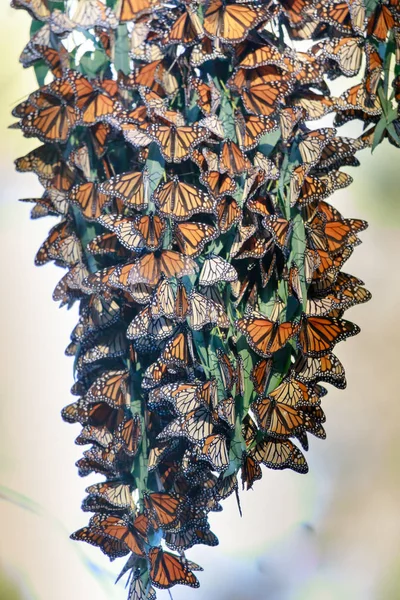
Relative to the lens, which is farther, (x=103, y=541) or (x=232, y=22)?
(x=103, y=541)

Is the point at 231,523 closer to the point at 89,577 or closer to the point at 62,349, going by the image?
the point at 89,577

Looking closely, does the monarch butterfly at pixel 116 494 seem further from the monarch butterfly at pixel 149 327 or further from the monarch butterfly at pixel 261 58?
the monarch butterfly at pixel 261 58

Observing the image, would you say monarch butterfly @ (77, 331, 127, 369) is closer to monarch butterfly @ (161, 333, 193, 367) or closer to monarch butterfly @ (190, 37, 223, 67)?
monarch butterfly @ (161, 333, 193, 367)

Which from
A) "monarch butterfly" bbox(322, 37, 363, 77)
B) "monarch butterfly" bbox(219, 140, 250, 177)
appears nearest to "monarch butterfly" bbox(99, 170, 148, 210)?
"monarch butterfly" bbox(219, 140, 250, 177)

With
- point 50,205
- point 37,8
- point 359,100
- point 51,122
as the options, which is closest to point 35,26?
point 37,8

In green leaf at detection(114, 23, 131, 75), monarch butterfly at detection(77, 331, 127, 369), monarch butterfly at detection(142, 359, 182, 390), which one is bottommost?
monarch butterfly at detection(142, 359, 182, 390)

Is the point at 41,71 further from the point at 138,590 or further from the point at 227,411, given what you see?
the point at 138,590
